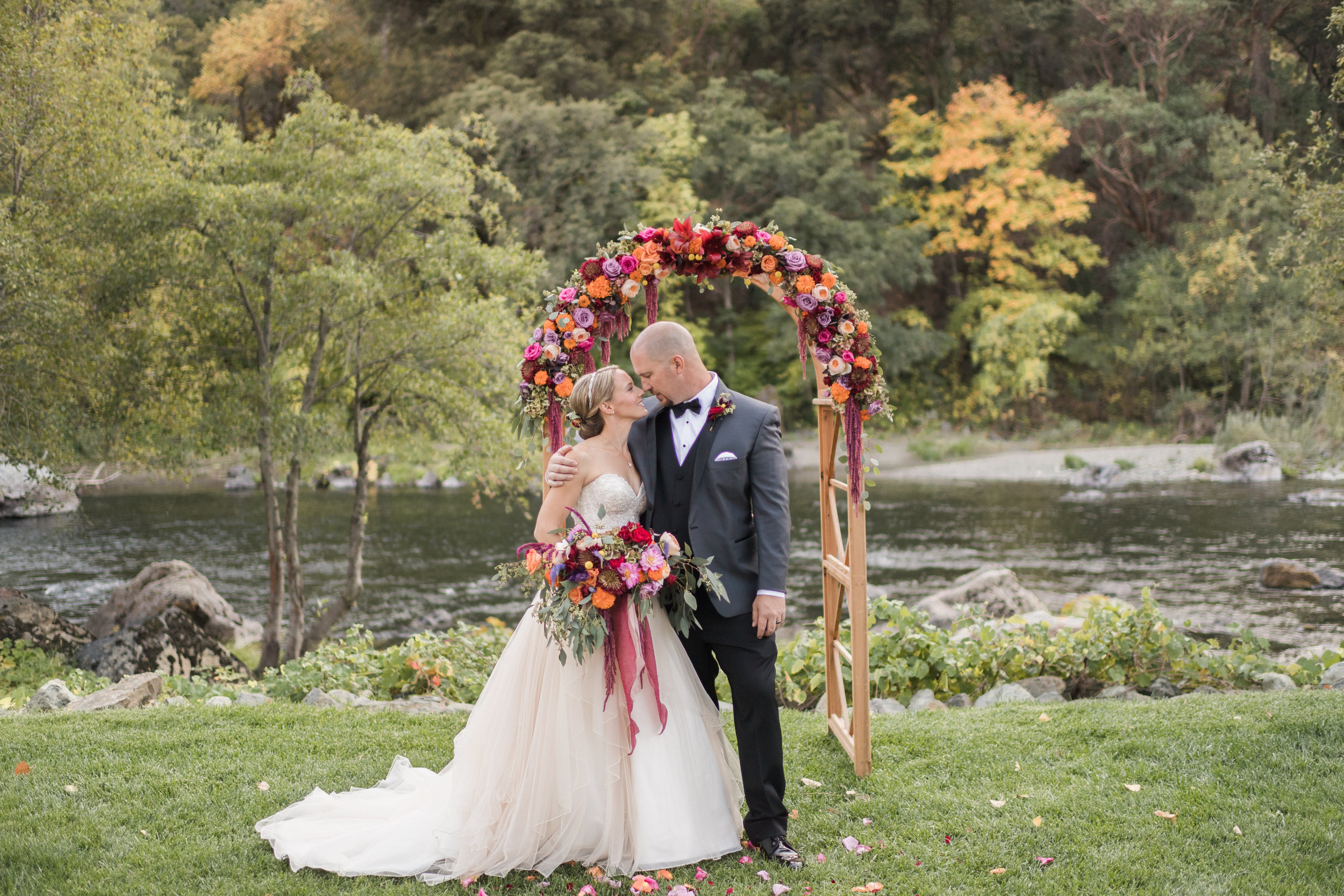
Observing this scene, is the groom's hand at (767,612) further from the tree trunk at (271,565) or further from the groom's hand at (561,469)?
the tree trunk at (271,565)

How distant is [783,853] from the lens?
4.22m

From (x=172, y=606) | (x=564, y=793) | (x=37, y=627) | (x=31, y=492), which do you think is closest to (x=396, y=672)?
(x=564, y=793)

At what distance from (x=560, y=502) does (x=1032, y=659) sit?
4982mm

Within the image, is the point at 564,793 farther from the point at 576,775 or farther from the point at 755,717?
the point at 755,717

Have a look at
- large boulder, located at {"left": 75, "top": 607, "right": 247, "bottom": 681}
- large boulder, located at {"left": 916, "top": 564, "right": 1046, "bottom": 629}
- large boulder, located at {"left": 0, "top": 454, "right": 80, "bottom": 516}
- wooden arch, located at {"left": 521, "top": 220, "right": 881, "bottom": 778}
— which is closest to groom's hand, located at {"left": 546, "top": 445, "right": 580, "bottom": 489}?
wooden arch, located at {"left": 521, "top": 220, "right": 881, "bottom": 778}

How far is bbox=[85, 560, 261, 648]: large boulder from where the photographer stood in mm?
12297

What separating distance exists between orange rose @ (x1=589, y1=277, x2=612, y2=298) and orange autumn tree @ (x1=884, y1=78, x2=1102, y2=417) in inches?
1189

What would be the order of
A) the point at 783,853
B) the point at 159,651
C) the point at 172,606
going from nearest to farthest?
the point at 783,853 < the point at 159,651 < the point at 172,606

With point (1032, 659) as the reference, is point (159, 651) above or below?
below

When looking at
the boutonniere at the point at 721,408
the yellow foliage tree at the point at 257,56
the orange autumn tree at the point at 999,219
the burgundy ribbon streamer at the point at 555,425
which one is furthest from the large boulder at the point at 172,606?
the orange autumn tree at the point at 999,219

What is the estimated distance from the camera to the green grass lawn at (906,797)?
4020mm

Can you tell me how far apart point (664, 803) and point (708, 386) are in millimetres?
1875

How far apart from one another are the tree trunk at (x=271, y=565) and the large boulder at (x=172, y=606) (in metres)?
0.91

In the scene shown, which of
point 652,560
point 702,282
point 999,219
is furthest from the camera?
point 999,219
